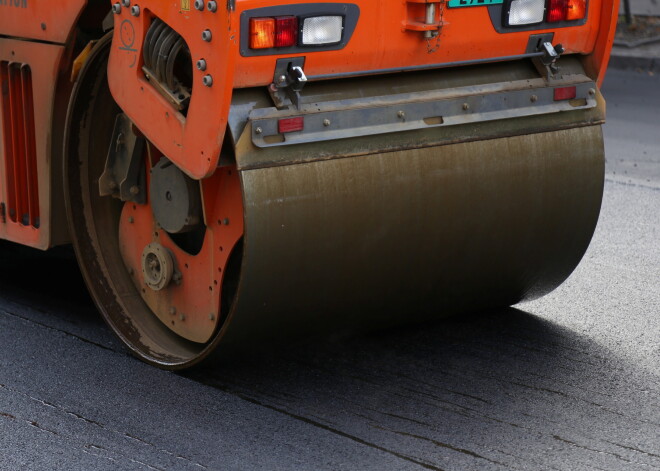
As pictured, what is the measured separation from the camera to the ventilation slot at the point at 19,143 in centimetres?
423

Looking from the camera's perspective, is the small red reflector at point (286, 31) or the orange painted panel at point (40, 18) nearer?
the small red reflector at point (286, 31)

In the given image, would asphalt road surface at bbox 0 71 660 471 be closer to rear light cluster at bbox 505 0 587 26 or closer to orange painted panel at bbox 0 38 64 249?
orange painted panel at bbox 0 38 64 249

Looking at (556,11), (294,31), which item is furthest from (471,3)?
(294,31)

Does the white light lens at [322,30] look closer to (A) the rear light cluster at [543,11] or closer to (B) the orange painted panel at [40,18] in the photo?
(A) the rear light cluster at [543,11]

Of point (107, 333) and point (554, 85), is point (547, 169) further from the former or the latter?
point (107, 333)

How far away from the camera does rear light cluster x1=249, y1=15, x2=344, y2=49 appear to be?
331 cm

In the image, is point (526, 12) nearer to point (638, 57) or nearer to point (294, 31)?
point (294, 31)

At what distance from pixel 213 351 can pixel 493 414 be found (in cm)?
90

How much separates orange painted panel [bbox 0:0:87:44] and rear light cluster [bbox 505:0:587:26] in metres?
1.41

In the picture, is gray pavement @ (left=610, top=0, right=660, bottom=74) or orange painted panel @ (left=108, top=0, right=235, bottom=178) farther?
gray pavement @ (left=610, top=0, right=660, bottom=74)

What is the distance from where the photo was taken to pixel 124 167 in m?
4.07

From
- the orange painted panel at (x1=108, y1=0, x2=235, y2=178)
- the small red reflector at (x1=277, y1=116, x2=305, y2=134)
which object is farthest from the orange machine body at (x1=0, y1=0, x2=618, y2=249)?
the small red reflector at (x1=277, y1=116, x2=305, y2=134)

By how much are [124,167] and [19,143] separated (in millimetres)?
498

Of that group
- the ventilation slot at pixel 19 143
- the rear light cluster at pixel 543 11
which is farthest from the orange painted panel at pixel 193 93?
the rear light cluster at pixel 543 11
